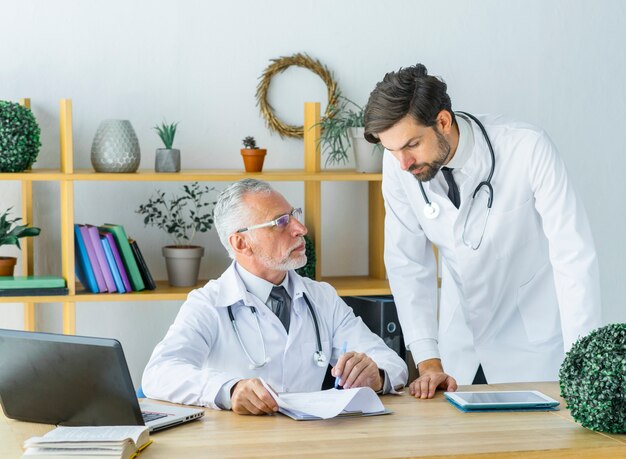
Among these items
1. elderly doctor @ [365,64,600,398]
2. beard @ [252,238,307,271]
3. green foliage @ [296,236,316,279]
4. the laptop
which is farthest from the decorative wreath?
the laptop

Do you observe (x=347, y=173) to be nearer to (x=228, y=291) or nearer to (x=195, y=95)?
(x=195, y=95)

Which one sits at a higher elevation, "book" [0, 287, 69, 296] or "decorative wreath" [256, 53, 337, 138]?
"decorative wreath" [256, 53, 337, 138]

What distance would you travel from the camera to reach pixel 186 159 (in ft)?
12.5

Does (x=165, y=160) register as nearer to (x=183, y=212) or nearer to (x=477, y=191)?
(x=183, y=212)

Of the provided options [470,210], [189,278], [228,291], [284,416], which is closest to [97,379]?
[284,416]

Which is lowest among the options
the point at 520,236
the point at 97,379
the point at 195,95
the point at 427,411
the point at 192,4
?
the point at 427,411

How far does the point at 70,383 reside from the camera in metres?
1.96

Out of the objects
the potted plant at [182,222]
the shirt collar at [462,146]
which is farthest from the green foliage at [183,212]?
the shirt collar at [462,146]

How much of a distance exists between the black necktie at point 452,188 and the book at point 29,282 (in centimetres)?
150

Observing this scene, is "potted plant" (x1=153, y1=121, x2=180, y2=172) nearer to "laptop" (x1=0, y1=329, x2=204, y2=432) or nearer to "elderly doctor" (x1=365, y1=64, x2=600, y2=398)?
"elderly doctor" (x1=365, y1=64, x2=600, y2=398)

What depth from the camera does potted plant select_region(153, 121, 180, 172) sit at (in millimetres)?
3568

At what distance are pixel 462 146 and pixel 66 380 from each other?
1.32 metres

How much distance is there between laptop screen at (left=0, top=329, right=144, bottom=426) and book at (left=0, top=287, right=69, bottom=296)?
1.36m

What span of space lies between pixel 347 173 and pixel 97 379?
6.27 ft
